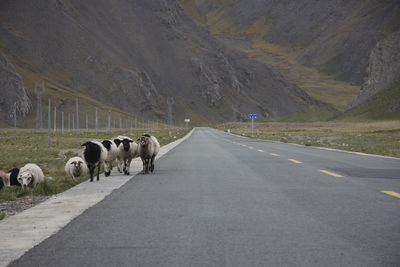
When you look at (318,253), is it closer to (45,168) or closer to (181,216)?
(181,216)

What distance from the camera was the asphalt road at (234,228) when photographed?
4961 millimetres

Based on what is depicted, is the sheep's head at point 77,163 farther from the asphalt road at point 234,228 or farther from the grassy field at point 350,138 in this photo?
the grassy field at point 350,138

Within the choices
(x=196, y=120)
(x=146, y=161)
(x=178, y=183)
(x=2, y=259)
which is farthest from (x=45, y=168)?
(x=196, y=120)

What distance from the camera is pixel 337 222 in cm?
673

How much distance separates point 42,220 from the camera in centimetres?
714

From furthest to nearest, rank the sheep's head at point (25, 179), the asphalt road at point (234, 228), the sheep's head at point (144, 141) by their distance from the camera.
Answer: the sheep's head at point (144, 141) < the sheep's head at point (25, 179) < the asphalt road at point (234, 228)

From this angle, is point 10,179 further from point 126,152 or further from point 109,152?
point 126,152

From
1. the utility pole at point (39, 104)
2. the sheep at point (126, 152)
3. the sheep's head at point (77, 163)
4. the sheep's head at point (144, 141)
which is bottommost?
the sheep's head at point (77, 163)

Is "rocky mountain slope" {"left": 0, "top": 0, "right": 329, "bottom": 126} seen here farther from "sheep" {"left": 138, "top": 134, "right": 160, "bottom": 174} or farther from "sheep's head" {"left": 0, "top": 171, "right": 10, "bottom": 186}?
"sheep's head" {"left": 0, "top": 171, "right": 10, "bottom": 186}

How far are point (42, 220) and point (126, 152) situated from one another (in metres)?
7.32

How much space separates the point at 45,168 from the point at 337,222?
1372 cm

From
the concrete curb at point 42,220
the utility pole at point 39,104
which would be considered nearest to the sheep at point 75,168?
the concrete curb at point 42,220

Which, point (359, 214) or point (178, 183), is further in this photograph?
point (178, 183)

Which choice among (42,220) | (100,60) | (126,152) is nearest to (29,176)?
(126,152)
